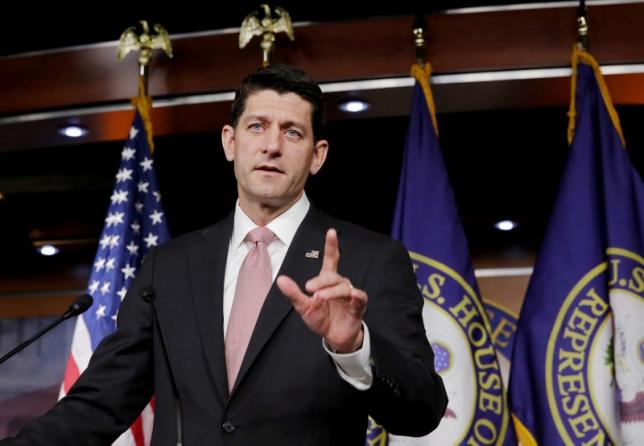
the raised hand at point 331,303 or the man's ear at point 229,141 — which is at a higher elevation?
the man's ear at point 229,141

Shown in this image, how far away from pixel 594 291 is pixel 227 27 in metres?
2.13

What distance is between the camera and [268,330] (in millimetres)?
1802

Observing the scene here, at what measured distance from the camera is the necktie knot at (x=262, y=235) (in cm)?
205

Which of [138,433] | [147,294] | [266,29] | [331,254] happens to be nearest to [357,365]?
[331,254]

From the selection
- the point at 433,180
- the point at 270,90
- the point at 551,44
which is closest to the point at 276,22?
the point at 433,180

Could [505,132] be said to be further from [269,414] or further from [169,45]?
[269,414]

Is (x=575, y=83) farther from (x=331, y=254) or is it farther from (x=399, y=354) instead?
(x=331, y=254)

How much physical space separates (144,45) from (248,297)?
2.17 meters

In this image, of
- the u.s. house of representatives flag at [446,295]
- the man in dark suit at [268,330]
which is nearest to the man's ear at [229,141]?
the man in dark suit at [268,330]

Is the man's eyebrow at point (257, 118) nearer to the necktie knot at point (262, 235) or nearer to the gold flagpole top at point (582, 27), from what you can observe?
the necktie knot at point (262, 235)

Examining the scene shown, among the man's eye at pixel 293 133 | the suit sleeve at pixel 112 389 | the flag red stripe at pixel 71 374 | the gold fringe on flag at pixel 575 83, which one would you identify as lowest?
the suit sleeve at pixel 112 389

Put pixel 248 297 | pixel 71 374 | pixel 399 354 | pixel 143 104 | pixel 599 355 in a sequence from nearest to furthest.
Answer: pixel 399 354
pixel 248 297
pixel 599 355
pixel 71 374
pixel 143 104

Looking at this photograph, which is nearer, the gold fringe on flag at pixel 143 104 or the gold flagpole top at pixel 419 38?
the gold flagpole top at pixel 419 38

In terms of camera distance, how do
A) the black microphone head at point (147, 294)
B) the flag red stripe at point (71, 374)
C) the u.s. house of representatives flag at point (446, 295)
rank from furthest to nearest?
the flag red stripe at point (71, 374) → the u.s. house of representatives flag at point (446, 295) → the black microphone head at point (147, 294)
